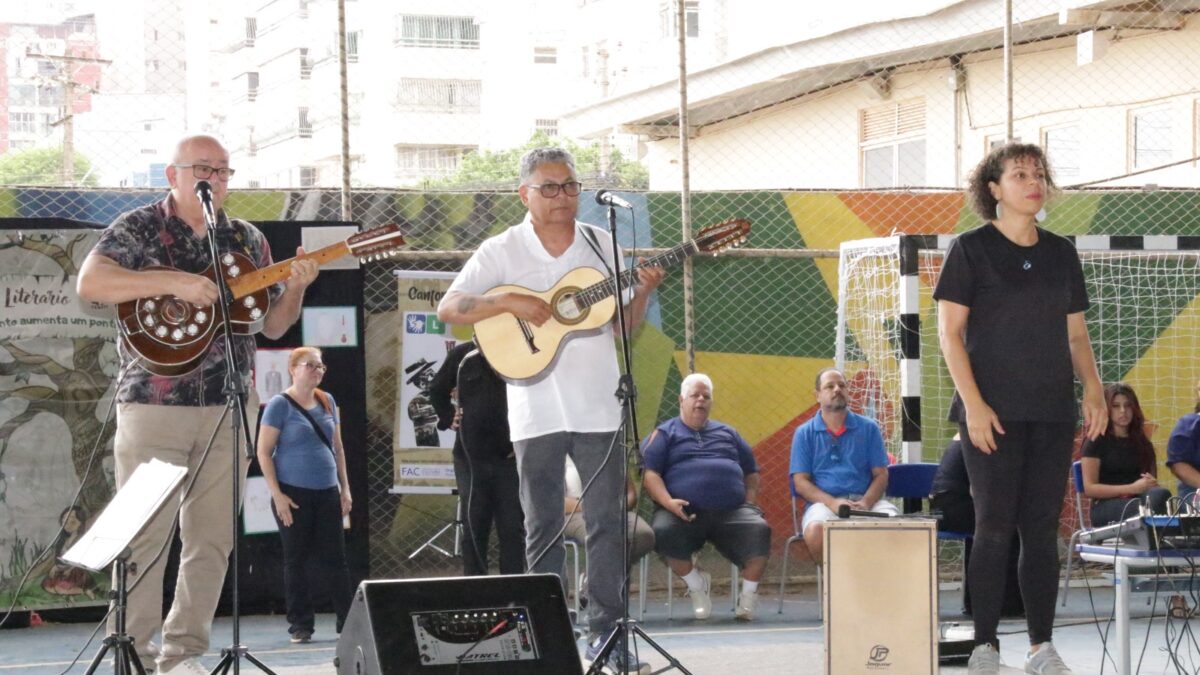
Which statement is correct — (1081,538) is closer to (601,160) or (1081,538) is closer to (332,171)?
(332,171)

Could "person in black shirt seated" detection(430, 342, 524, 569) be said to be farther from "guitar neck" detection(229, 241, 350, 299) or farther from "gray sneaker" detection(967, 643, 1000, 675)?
"gray sneaker" detection(967, 643, 1000, 675)

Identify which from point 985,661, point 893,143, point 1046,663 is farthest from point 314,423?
point 893,143

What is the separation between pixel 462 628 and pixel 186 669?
1.26 meters

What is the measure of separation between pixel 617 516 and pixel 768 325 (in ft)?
12.6

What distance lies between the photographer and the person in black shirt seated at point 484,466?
6.71m

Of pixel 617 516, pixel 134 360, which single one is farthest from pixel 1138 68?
pixel 134 360

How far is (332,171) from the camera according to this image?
877 cm

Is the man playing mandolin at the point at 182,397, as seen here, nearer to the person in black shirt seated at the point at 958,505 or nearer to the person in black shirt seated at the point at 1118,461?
the person in black shirt seated at the point at 958,505

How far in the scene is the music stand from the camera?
424 centimetres

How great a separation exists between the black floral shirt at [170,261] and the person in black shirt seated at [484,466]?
181 centimetres

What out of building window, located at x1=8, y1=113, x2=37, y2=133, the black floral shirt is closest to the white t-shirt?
the black floral shirt

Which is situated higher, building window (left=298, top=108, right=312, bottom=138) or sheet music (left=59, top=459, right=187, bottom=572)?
building window (left=298, top=108, right=312, bottom=138)

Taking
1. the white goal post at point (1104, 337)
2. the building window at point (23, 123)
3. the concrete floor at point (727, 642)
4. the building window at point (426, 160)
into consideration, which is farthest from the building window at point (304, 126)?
the white goal post at point (1104, 337)

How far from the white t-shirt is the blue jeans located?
0.19 ft
